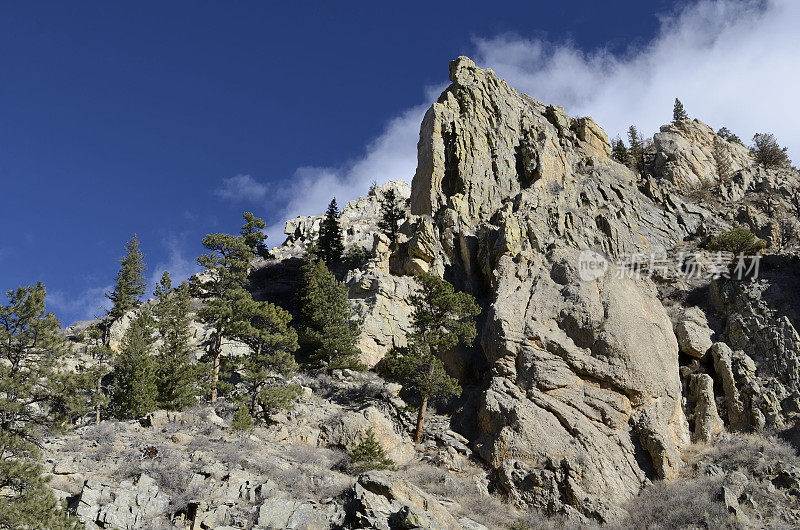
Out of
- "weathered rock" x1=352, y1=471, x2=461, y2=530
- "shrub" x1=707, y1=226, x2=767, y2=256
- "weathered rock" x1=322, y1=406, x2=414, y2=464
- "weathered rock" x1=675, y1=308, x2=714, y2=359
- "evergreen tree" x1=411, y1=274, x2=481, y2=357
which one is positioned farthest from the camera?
"shrub" x1=707, y1=226, x2=767, y2=256

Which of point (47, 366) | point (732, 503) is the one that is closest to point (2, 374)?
point (47, 366)

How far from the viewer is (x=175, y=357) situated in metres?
29.2

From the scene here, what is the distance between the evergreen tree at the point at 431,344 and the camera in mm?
27703

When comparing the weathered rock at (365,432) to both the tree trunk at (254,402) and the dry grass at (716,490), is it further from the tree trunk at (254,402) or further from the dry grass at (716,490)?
the dry grass at (716,490)

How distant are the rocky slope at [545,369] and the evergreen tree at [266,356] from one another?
1337 mm

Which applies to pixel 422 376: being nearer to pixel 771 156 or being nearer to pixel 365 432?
pixel 365 432

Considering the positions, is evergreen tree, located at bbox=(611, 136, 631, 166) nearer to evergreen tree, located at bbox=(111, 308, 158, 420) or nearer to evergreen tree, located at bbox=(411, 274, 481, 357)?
evergreen tree, located at bbox=(411, 274, 481, 357)

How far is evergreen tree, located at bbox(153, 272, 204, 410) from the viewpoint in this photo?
26438 mm

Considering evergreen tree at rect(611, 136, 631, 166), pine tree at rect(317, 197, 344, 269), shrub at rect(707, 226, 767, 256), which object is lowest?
shrub at rect(707, 226, 767, 256)

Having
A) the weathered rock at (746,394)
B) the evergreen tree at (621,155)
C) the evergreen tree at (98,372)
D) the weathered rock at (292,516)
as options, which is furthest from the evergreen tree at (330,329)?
the evergreen tree at (621,155)

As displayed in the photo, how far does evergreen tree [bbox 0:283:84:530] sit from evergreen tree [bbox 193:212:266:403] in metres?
11.9

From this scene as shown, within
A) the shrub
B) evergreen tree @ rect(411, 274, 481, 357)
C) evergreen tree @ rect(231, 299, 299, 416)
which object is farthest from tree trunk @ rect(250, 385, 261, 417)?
the shrub

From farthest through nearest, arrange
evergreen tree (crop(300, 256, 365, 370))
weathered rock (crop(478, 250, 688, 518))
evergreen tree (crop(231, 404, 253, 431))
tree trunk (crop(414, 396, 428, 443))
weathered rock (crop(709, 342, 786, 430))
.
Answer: evergreen tree (crop(300, 256, 365, 370)), weathered rock (crop(709, 342, 786, 430)), tree trunk (crop(414, 396, 428, 443)), weathered rock (crop(478, 250, 688, 518)), evergreen tree (crop(231, 404, 253, 431))

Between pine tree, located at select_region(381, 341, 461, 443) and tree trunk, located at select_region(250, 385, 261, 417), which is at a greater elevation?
pine tree, located at select_region(381, 341, 461, 443)
